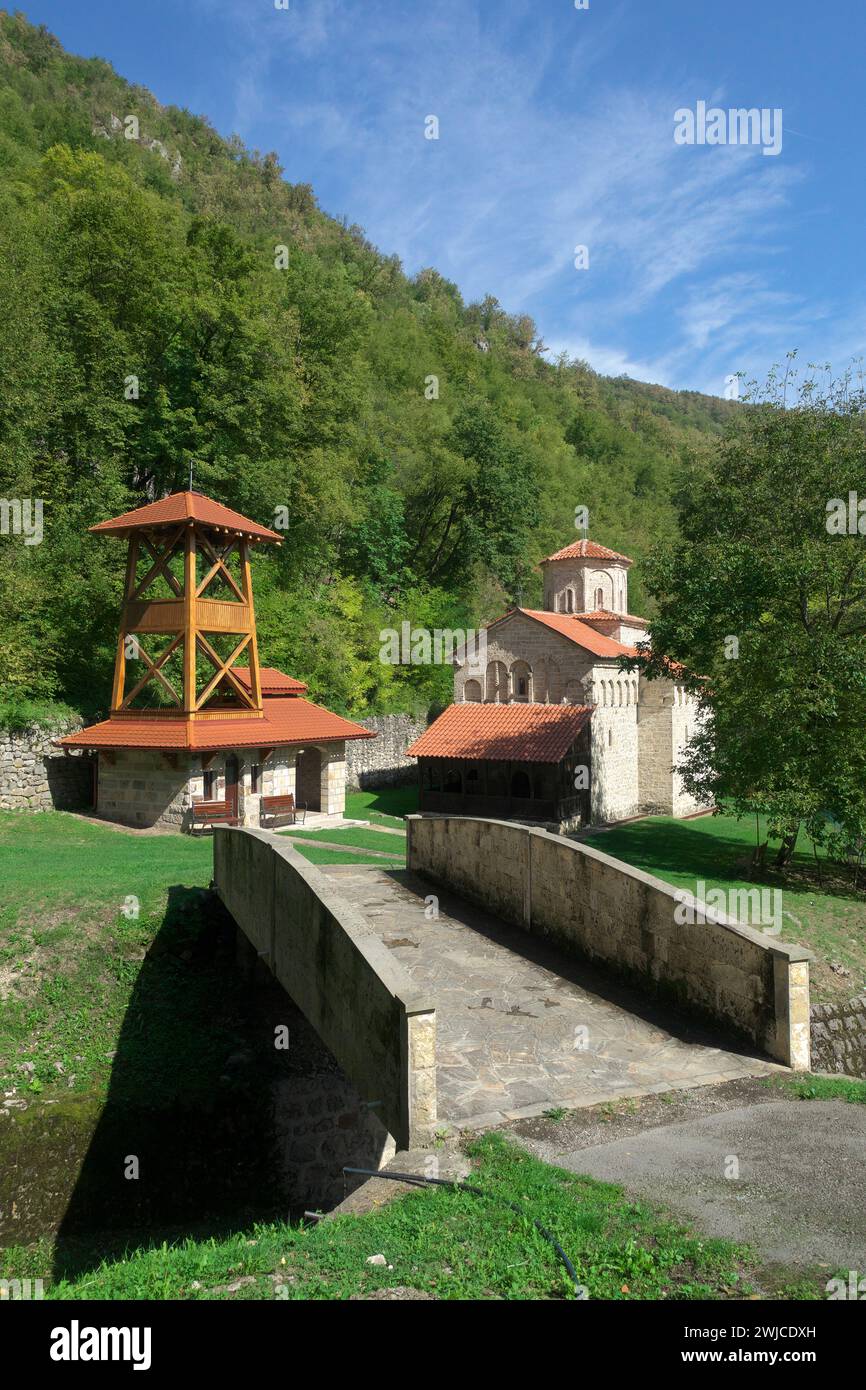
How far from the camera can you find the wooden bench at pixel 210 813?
23438 mm

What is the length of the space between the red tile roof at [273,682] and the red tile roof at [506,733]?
4.69 m

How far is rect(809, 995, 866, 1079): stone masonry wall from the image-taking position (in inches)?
487

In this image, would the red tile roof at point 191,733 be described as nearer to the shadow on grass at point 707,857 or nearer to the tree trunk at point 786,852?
the shadow on grass at point 707,857

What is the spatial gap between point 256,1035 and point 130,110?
88.4 m

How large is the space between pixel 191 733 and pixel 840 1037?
16.5 m

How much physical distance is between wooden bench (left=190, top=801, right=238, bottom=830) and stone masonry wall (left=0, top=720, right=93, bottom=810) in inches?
181

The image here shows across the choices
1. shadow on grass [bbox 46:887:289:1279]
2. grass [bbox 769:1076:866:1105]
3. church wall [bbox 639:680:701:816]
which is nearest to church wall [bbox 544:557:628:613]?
church wall [bbox 639:680:701:816]

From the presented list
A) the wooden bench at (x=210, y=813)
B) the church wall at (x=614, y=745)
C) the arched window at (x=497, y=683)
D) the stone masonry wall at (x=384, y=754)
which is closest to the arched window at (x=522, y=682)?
the arched window at (x=497, y=683)

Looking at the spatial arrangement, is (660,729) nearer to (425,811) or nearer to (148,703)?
(425,811)

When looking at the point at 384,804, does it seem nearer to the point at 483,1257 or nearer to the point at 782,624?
the point at 782,624

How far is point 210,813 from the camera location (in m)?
23.6

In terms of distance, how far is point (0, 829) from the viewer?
868 inches

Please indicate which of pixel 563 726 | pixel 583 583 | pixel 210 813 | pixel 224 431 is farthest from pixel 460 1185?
pixel 583 583
